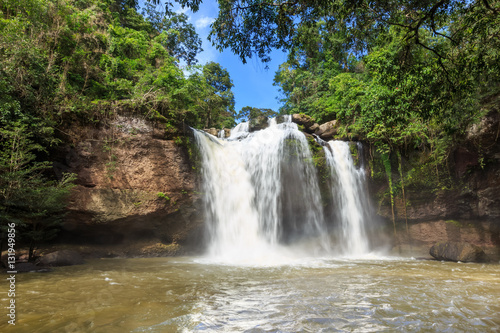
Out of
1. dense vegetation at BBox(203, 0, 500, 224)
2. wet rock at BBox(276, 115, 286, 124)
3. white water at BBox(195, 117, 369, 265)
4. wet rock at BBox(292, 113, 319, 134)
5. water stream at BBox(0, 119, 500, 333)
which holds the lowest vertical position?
water stream at BBox(0, 119, 500, 333)

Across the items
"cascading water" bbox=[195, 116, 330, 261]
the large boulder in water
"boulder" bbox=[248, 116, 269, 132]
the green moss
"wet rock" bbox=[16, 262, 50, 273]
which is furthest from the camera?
"boulder" bbox=[248, 116, 269, 132]

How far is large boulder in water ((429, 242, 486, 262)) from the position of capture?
29.8 ft

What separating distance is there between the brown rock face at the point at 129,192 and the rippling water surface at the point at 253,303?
376 centimetres

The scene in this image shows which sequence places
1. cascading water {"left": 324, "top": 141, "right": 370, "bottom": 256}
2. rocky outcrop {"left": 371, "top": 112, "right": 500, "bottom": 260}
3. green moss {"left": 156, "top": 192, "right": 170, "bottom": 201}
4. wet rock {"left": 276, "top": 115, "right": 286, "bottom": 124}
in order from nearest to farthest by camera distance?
green moss {"left": 156, "top": 192, "right": 170, "bottom": 201} < rocky outcrop {"left": 371, "top": 112, "right": 500, "bottom": 260} < cascading water {"left": 324, "top": 141, "right": 370, "bottom": 256} < wet rock {"left": 276, "top": 115, "right": 286, "bottom": 124}

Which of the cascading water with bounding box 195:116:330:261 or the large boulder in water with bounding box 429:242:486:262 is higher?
the cascading water with bounding box 195:116:330:261

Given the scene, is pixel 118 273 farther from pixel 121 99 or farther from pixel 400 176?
pixel 400 176

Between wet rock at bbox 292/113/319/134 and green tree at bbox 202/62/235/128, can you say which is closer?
wet rock at bbox 292/113/319/134

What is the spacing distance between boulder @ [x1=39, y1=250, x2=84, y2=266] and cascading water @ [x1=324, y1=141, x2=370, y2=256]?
10.7m

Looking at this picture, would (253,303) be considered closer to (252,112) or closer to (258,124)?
(258,124)

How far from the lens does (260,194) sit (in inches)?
484

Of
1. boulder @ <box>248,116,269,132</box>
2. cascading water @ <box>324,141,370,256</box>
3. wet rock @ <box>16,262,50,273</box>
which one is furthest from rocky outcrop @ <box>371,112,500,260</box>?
wet rock @ <box>16,262,50,273</box>

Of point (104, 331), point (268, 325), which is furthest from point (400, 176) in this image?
point (104, 331)

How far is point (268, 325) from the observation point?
2947 mm

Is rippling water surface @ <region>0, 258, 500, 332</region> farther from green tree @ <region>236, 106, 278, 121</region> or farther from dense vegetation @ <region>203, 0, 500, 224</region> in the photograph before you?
green tree @ <region>236, 106, 278, 121</region>
